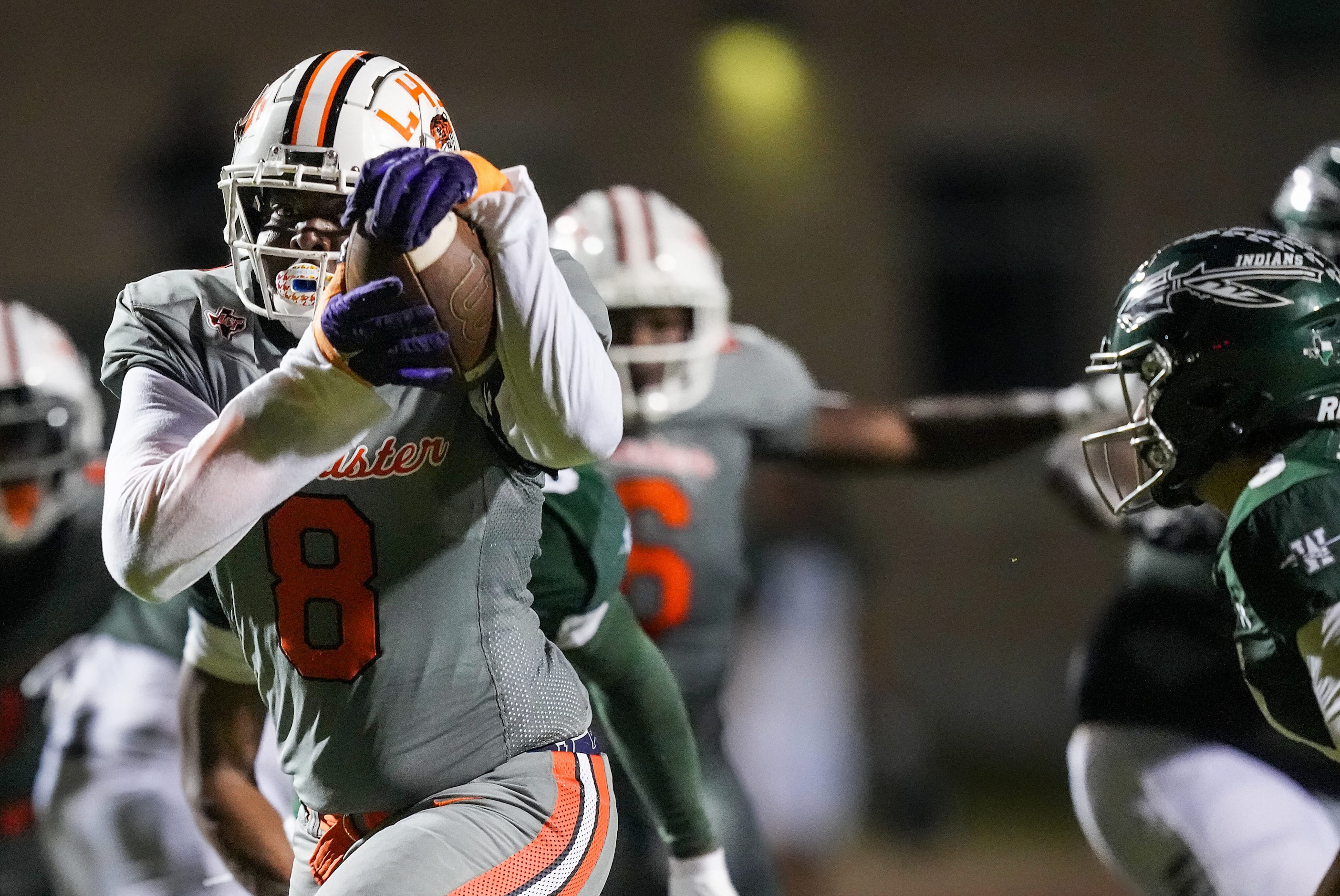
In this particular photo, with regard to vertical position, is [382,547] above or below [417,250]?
below

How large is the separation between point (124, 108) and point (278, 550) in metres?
5.74

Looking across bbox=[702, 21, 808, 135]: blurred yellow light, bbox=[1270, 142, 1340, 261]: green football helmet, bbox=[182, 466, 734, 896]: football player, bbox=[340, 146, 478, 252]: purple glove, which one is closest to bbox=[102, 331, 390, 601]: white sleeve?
bbox=[340, 146, 478, 252]: purple glove

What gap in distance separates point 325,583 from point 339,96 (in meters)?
0.46

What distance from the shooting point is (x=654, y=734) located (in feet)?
6.07

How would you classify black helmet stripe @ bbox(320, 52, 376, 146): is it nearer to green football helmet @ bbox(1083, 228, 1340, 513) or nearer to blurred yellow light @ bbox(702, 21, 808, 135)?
green football helmet @ bbox(1083, 228, 1340, 513)

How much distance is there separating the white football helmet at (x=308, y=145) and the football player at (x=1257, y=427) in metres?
0.83

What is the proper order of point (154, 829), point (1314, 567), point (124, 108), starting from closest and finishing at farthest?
point (1314, 567) < point (154, 829) < point (124, 108)

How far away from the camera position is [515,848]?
1226mm

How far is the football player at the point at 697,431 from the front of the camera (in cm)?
231

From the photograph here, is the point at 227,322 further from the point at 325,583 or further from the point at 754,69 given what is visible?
the point at 754,69

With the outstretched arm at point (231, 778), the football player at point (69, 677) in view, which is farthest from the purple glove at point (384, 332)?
the football player at point (69, 677)

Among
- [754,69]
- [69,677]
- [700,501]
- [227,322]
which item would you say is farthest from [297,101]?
[754,69]

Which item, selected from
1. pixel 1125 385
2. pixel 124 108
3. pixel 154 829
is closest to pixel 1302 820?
pixel 1125 385

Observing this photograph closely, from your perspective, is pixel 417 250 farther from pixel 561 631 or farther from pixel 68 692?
pixel 68 692
